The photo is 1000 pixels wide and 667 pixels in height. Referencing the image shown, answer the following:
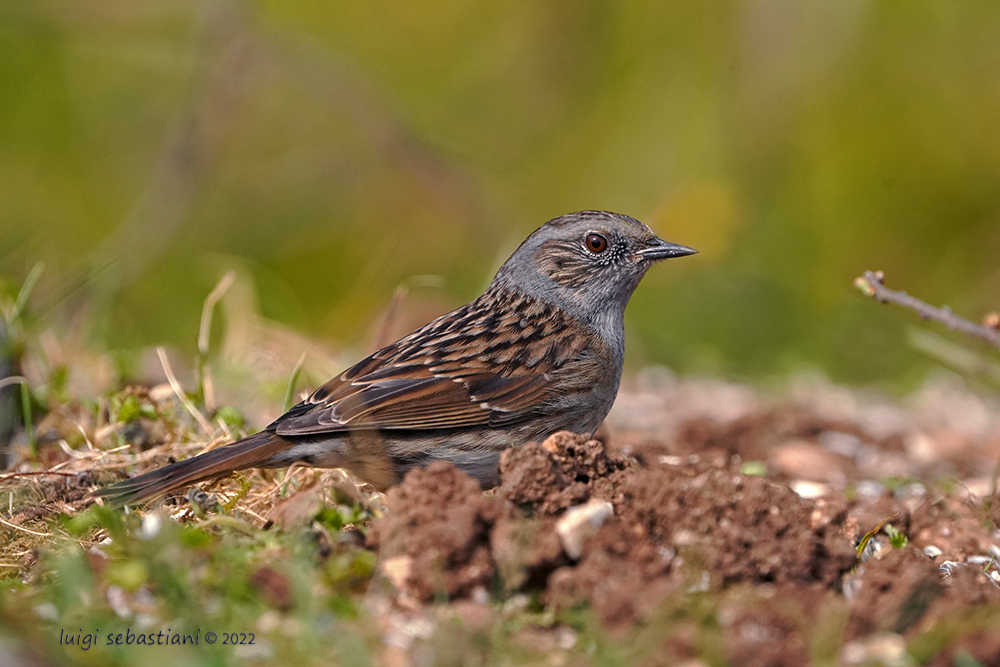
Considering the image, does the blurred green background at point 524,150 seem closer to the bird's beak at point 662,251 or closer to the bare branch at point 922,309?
the bird's beak at point 662,251

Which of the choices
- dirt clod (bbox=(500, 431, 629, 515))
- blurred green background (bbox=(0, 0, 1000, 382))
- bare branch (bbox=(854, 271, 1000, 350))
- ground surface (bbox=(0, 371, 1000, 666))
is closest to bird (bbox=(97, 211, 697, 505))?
ground surface (bbox=(0, 371, 1000, 666))

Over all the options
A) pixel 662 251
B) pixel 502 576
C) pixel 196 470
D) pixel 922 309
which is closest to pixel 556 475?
pixel 502 576

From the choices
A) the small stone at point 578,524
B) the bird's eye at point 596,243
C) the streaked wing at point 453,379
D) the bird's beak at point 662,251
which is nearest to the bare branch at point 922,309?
the bird's beak at point 662,251

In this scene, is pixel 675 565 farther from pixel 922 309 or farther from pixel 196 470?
pixel 922 309

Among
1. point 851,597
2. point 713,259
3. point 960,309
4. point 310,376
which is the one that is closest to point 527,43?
point 713,259

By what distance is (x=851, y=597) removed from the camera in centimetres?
293

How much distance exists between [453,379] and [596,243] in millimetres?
1248

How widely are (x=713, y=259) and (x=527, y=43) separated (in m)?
3.20

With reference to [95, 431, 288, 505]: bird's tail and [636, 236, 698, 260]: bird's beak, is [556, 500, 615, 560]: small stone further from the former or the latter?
[636, 236, 698, 260]: bird's beak

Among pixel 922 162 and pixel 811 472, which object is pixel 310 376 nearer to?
pixel 811 472

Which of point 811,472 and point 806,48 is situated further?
point 806,48

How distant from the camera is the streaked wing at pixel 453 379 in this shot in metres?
3.84

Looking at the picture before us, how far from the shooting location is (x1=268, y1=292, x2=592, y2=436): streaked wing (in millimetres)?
3840

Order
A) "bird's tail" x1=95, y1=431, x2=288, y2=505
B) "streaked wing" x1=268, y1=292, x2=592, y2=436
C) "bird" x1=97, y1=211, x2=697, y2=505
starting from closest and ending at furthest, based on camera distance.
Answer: "bird's tail" x1=95, y1=431, x2=288, y2=505 < "bird" x1=97, y1=211, x2=697, y2=505 < "streaked wing" x1=268, y1=292, x2=592, y2=436
